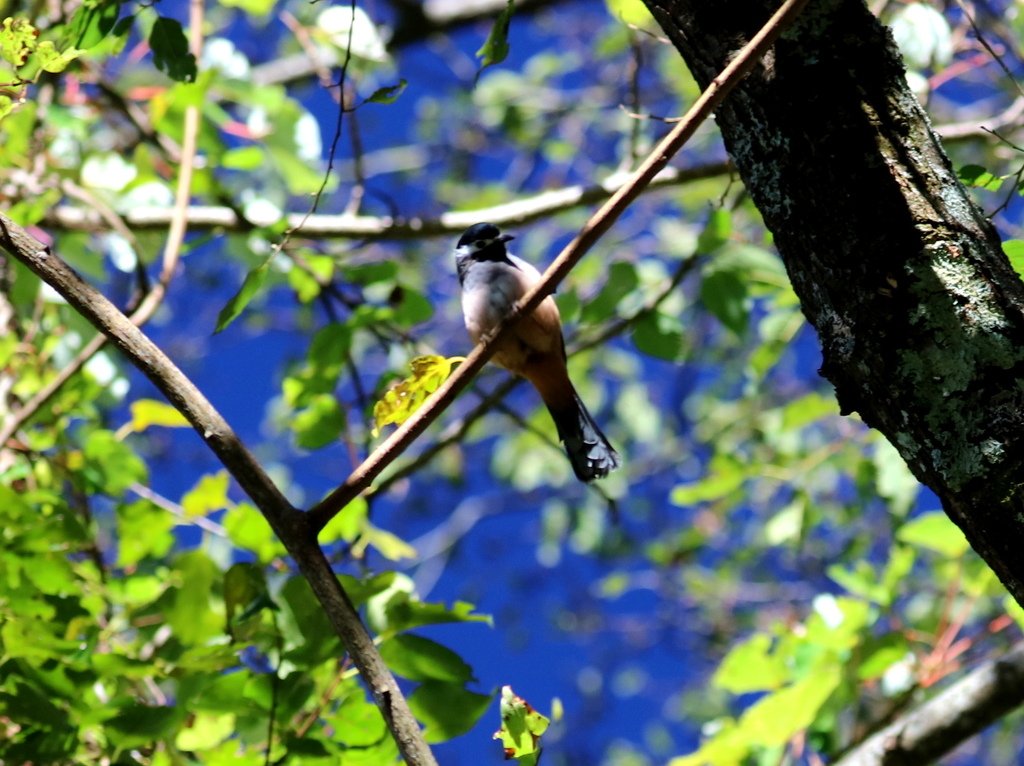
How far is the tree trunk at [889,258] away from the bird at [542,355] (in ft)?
3.81

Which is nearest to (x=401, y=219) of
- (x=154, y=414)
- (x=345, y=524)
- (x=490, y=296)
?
(x=490, y=296)

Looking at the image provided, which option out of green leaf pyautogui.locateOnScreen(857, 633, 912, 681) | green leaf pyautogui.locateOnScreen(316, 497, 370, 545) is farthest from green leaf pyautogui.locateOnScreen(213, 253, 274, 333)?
green leaf pyautogui.locateOnScreen(857, 633, 912, 681)

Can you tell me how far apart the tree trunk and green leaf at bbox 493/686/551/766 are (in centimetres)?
63

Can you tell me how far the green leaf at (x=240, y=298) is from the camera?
209 centimetres

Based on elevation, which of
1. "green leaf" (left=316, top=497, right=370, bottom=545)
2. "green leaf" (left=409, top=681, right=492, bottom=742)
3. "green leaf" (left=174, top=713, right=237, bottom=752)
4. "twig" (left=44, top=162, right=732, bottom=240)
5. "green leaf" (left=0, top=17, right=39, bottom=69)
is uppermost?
"twig" (left=44, top=162, right=732, bottom=240)

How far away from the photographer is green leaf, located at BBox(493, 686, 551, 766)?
57.6 inches

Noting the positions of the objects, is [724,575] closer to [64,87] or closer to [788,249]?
[64,87]

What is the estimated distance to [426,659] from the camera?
2.09 metres

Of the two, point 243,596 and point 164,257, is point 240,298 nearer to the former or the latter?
point 243,596

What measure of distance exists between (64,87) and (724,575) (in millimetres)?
4741

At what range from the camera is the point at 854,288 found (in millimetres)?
1579

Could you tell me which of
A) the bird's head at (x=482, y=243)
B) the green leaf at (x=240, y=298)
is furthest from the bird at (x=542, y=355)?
the green leaf at (x=240, y=298)

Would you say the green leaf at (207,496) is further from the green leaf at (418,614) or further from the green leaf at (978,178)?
Answer: the green leaf at (978,178)

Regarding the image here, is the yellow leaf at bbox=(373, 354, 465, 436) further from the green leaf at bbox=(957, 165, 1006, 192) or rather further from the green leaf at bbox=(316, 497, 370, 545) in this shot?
the green leaf at bbox=(957, 165, 1006, 192)
